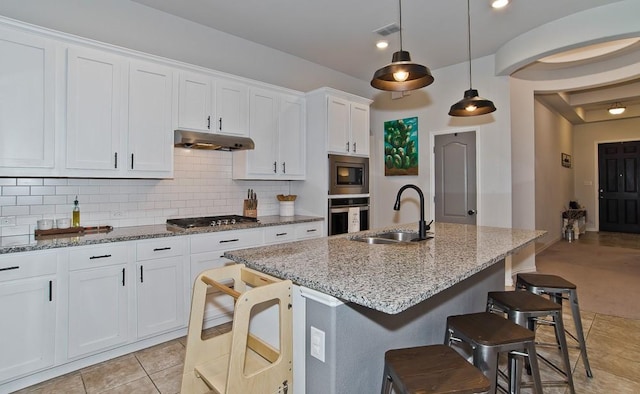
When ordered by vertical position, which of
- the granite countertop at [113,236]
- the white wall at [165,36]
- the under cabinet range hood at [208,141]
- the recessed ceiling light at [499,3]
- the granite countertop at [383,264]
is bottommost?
the granite countertop at [383,264]

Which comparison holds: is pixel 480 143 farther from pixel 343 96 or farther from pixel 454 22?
pixel 343 96

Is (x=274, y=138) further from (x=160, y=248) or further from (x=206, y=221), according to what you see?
(x=160, y=248)

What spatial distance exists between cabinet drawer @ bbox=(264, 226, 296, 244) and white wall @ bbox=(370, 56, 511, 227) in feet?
8.05

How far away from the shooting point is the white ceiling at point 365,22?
3383mm

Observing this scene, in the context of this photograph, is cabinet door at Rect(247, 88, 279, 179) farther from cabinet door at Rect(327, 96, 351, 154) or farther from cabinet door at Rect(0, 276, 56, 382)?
cabinet door at Rect(0, 276, 56, 382)

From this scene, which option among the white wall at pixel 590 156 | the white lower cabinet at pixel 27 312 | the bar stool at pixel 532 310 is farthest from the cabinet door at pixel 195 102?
the white wall at pixel 590 156

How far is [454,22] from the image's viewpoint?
377 cm

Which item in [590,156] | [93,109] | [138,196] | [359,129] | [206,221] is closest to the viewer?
[93,109]

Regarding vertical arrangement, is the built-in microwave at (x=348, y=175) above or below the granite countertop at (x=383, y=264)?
above

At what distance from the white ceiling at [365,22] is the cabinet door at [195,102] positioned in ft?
2.43

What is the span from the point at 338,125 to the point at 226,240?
2047mm

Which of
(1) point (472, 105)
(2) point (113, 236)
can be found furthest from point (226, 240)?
(1) point (472, 105)

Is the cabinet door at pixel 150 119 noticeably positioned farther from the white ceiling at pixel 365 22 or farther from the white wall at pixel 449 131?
the white wall at pixel 449 131

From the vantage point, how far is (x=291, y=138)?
425cm
